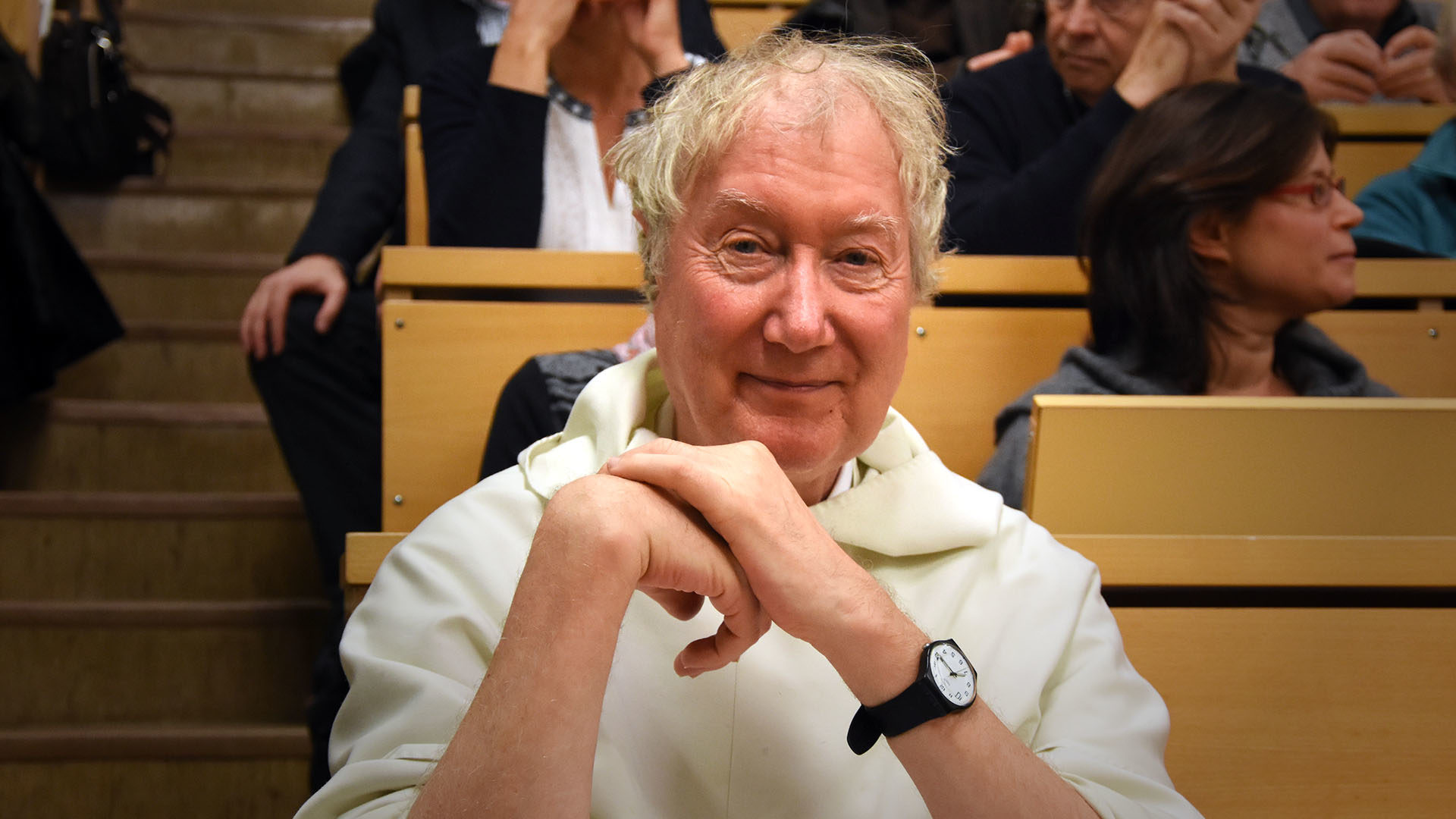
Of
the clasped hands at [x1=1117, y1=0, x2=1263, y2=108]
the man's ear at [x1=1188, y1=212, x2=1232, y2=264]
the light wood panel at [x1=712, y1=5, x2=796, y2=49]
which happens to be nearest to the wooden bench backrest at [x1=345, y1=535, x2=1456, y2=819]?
the man's ear at [x1=1188, y1=212, x2=1232, y2=264]

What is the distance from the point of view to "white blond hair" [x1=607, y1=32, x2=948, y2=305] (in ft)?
2.63

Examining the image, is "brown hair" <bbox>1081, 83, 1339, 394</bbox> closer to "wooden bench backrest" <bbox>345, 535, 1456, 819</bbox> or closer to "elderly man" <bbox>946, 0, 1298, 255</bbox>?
"elderly man" <bbox>946, 0, 1298, 255</bbox>

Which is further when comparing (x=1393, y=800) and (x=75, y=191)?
(x=75, y=191)

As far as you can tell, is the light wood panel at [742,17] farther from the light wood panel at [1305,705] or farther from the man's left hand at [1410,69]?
the light wood panel at [1305,705]

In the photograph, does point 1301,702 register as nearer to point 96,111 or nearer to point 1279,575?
point 1279,575

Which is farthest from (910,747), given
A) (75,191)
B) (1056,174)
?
(75,191)

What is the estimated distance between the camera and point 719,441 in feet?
2.63

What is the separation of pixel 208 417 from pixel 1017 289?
4.34ft

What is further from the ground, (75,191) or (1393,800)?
(1393,800)

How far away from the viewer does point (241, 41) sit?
9.95 ft

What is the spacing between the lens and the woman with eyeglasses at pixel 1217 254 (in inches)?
50.6

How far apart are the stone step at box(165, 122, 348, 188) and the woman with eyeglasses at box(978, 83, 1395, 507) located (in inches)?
76.4

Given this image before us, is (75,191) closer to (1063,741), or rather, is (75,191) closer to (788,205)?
(788,205)

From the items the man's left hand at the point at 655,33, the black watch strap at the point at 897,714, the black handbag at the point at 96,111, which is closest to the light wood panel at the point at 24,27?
the black handbag at the point at 96,111
